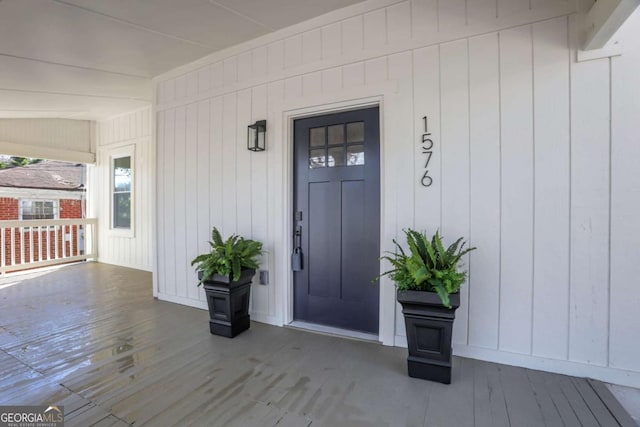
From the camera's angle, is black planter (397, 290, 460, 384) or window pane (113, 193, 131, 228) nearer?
black planter (397, 290, 460, 384)

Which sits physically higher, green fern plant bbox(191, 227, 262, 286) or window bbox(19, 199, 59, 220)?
window bbox(19, 199, 59, 220)

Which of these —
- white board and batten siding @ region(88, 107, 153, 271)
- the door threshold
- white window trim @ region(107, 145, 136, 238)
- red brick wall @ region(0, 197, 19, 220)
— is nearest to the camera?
the door threshold

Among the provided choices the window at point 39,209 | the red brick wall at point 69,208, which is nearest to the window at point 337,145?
the red brick wall at point 69,208

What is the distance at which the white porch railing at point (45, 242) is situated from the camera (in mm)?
5199

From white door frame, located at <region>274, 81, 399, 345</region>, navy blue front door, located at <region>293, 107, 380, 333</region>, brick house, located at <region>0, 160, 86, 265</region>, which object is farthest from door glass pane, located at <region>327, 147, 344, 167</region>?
brick house, located at <region>0, 160, 86, 265</region>

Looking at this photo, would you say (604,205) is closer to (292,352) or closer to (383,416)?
(383,416)

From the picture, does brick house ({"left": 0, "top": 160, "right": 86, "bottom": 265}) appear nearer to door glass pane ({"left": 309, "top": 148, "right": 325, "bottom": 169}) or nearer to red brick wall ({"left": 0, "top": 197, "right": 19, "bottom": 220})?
red brick wall ({"left": 0, "top": 197, "right": 19, "bottom": 220})

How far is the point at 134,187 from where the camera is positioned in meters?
5.50

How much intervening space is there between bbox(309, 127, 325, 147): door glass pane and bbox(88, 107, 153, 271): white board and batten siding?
3.34m

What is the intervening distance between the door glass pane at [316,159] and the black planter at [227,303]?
1.18 meters

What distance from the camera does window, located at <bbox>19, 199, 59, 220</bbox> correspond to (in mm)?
9523

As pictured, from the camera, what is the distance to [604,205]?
1.92m

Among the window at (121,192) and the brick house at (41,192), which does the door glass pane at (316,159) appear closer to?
the window at (121,192)

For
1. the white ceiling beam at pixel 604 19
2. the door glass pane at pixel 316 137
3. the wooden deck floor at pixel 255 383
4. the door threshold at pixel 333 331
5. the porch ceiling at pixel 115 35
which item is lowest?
the wooden deck floor at pixel 255 383
